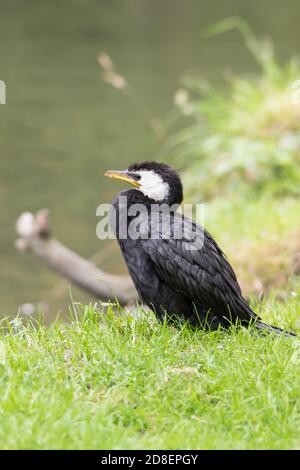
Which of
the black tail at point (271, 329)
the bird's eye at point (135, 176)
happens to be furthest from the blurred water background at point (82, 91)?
the black tail at point (271, 329)

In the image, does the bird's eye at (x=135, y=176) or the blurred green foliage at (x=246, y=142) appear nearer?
the bird's eye at (x=135, y=176)

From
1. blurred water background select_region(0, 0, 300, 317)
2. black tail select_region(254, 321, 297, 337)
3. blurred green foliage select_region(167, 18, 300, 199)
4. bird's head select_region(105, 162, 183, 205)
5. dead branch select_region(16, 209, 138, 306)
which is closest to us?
black tail select_region(254, 321, 297, 337)

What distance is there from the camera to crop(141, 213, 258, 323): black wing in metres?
4.14

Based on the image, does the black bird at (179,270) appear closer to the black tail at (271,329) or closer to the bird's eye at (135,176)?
the black tail at (271,329)

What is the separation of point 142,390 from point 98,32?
1414 centimetres

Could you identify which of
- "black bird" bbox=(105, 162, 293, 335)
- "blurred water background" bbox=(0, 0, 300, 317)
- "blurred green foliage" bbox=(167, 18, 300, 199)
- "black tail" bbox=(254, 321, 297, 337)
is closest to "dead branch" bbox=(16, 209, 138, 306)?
"blurred water background" bbox=(0, 0, 300, 317)

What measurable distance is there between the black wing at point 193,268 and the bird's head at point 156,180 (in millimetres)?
185

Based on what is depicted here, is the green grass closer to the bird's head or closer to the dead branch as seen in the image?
the bird's head

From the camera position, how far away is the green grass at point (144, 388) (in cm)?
324

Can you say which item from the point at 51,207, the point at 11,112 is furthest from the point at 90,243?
the point at 11,112

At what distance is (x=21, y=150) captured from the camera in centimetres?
1111

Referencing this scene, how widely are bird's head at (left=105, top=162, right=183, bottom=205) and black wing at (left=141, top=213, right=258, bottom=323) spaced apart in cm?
18

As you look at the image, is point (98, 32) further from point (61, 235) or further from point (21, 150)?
point (61, 235)

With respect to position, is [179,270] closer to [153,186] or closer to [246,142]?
[153,186]
